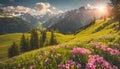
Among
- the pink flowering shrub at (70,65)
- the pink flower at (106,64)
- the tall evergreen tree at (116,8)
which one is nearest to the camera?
the pink flowering shrub at (70,65)

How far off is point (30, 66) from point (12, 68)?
1443mm

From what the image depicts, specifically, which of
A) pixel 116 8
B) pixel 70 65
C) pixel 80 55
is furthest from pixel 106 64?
pixel 116 8

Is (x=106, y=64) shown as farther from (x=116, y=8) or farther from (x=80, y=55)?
(x=116, y=8)

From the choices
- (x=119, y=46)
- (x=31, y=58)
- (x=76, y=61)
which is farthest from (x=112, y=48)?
(x=31, y=58)

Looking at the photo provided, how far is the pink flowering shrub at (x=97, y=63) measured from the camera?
12.2 meters

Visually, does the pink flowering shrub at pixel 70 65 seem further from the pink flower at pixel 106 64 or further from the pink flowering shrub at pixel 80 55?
the pink flower at pixel 106 64

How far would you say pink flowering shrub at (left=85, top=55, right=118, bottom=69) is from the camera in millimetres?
12164

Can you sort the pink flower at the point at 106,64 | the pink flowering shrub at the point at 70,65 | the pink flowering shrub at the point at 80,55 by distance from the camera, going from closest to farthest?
the pink flowering shrub at the point at 70,65 < the pink flower at the point at 106,64 < the pink flowering shrub at the point at 80,55

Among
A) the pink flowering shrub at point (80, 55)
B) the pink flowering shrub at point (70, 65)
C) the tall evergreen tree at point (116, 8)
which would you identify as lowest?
the pink flowering shrub at point (70, 65)

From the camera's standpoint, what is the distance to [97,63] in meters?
12.6

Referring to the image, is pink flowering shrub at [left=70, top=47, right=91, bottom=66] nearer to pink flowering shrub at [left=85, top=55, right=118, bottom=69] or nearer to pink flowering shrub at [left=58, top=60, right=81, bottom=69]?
pink flowering shrub at [left=85, top=55, right=118, bottom=69]

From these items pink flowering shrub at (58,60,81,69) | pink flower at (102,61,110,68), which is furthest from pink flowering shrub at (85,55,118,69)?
pink flowering shrub at (58,60,81,69)

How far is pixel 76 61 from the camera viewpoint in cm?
1295

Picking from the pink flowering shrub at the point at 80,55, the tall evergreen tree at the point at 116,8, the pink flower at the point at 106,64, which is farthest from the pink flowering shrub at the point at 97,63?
the tall evergreen tree at the point at 116,8
